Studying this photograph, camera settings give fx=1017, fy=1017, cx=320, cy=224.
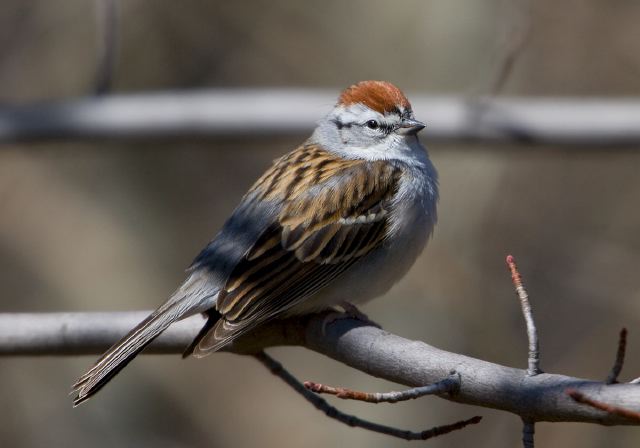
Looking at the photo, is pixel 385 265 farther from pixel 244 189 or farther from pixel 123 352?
pixel 244 189

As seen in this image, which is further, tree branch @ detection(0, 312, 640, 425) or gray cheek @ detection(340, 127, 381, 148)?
gray cheek @ detection(340, 127, 381, 148)

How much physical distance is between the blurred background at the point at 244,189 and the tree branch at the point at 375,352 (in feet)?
12.0

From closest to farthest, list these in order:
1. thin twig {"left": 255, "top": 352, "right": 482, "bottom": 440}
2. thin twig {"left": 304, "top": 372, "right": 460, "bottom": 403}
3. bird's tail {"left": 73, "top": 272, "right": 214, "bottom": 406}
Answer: thin twig {"left": 304, "top": 372, "right": 460, "bottom": 403}
thin twig {"left": 255, "top": 352, "right": 482, "bottom": 440}
bird's tail {"left": 73, "top": 272, "right": 214, "bottom": 406}

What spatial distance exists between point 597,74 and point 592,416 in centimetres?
681

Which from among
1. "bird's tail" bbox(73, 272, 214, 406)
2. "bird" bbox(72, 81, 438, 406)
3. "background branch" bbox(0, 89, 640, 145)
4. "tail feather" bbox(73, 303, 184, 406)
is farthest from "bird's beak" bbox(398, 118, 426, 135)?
"tail feather" bbox(73, 303, 184, 406)

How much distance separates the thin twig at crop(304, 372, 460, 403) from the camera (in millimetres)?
2625

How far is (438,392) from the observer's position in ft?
9.40

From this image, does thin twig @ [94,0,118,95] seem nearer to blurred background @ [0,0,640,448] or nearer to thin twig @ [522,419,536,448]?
blurred background @ [0,0,640,448]

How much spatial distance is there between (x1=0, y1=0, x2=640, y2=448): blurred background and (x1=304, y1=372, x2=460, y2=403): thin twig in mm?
4588

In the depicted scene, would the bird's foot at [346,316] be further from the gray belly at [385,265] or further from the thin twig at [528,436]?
the thin twig at [528,436]

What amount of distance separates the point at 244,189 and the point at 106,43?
13.4 ft

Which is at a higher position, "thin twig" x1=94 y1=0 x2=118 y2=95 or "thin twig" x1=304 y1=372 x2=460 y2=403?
"thin twig" x1=94 y1=0 x2=118 y2=95

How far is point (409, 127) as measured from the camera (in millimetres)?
4824

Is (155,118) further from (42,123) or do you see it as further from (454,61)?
(454,61)
